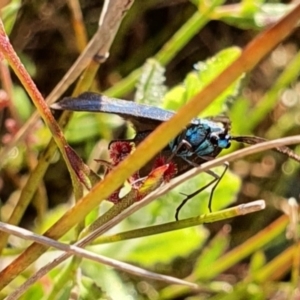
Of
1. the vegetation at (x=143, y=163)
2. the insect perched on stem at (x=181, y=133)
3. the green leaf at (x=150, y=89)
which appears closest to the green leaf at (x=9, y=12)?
the vegetation at (x=143, y=163)

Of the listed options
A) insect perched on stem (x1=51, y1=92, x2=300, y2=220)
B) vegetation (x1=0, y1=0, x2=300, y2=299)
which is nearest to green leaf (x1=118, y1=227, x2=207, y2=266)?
vegetation (x1=0, y1=0, x2=300, y2=299)

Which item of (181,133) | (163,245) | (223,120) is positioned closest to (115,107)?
(181,133)

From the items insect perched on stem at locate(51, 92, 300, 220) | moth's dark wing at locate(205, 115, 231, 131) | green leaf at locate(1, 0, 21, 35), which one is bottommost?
moth's dark wing at locate(205, 115, 231, 131)

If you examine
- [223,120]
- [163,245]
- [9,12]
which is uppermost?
[9,12]

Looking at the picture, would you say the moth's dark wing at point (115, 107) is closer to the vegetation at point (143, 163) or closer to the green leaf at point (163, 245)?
the vegetation at point (143, 163)

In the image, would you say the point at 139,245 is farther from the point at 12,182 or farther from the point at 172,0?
the point at 172,0

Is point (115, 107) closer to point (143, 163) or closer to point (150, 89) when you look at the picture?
point (143, 163)

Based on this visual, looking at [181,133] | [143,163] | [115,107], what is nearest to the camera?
[143,163]

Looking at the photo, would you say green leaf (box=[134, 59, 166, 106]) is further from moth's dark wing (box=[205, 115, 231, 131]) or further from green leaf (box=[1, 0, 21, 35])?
green leaf (box=[1, 0, 21, 35])

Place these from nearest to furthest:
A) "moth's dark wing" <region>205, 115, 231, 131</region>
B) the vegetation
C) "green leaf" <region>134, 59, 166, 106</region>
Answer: the vegetation → "moth's dark wing" <region>205, 115, 231, 131</region> → "green leaf" <region>134, 59, 166, 106</region>
